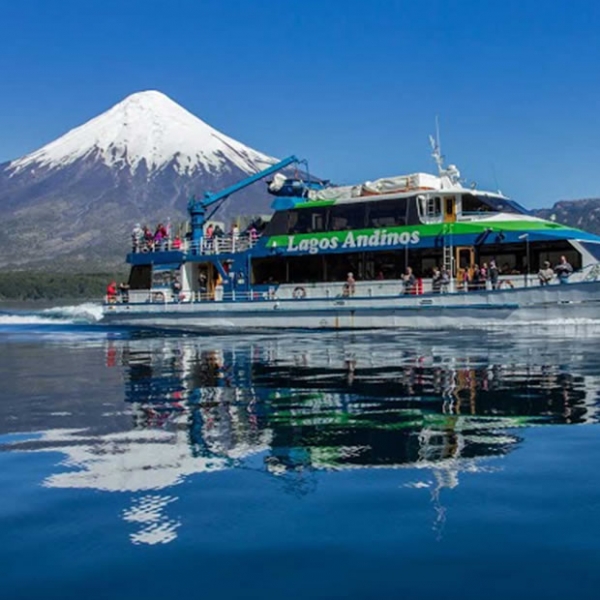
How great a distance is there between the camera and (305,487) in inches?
261

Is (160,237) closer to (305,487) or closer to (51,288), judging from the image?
(305,487)

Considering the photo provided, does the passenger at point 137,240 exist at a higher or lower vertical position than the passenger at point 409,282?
higher

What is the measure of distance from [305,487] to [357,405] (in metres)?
4.25

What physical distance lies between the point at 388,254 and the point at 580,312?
22.7ft

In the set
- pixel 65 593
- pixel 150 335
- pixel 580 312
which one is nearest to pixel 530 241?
pixel 580 312

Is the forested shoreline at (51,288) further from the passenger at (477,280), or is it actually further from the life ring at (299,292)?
the passenger at (477,280)

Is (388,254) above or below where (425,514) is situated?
above

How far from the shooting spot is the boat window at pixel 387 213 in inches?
1174

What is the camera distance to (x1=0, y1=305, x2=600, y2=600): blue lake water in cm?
489

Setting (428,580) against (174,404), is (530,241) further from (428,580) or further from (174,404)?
(428,580)

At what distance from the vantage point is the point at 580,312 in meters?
26.0

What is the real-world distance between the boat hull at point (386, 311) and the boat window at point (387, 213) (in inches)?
104

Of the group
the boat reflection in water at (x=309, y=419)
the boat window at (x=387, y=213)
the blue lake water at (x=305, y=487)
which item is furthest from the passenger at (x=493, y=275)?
the blue lake water at (x=305, y=487)

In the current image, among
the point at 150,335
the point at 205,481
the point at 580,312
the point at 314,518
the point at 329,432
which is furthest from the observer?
the point at 150,335
